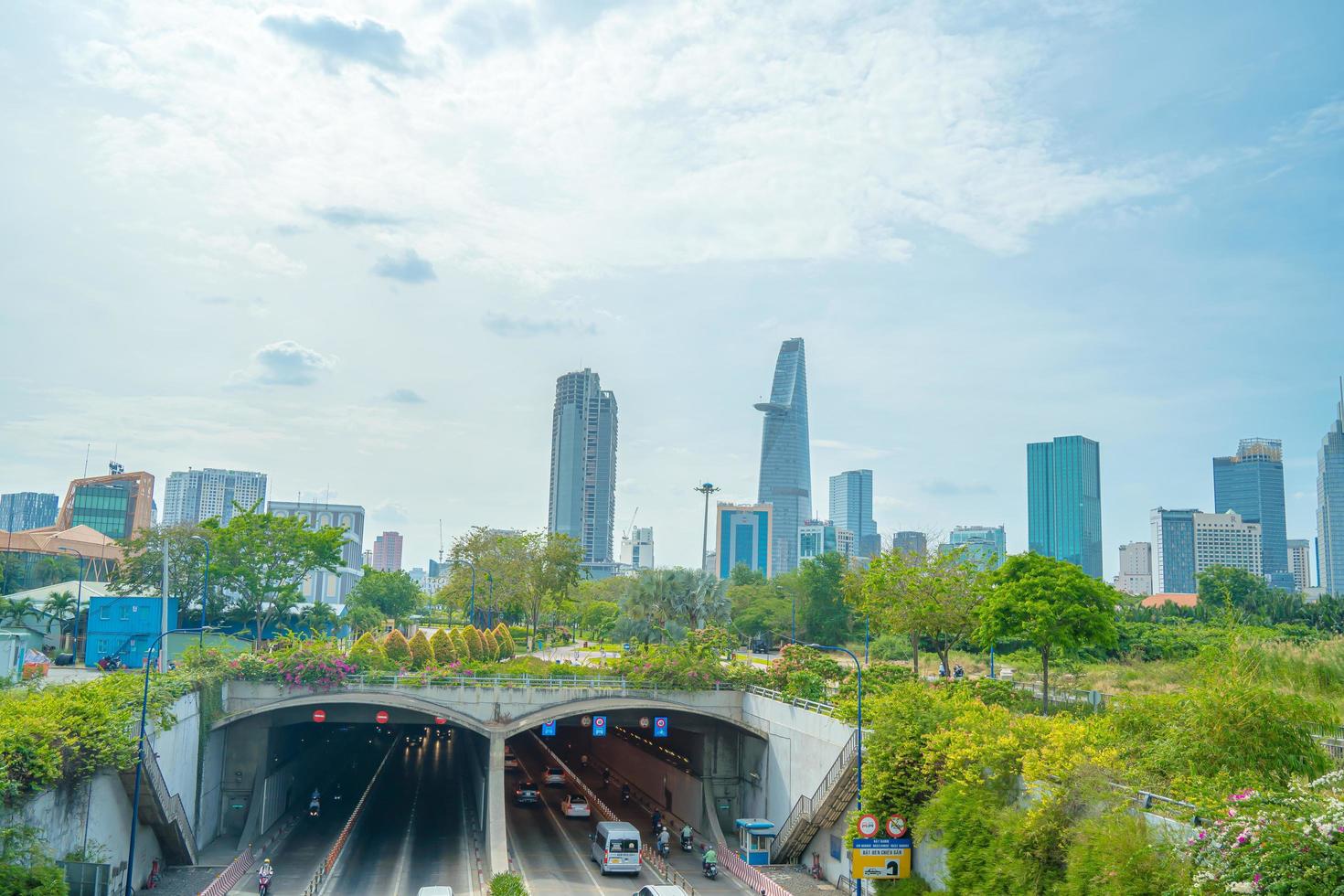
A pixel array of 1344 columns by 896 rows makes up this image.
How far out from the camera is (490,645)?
71.8 meters

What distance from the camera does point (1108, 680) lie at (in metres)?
51.3

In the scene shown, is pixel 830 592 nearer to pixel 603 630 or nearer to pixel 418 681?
pixel 603 630

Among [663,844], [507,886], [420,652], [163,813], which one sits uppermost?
[420,652]

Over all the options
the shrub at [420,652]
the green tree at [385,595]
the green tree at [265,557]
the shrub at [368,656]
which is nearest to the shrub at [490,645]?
the shrub at [420,652]

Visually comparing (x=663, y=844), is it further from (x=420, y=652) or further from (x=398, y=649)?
(x=398, y=649)

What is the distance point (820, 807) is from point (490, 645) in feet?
114

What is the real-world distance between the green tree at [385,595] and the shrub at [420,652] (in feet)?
256

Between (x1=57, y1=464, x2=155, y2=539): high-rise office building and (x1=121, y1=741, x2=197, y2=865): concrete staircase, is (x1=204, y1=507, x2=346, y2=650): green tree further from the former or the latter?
(x1=57, y1=464, x2=155, y2=539): high-rise office building

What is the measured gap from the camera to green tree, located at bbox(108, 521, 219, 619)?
274 feet

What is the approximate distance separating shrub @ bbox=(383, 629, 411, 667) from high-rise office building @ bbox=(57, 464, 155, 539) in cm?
12859

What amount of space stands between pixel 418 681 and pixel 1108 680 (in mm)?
34634

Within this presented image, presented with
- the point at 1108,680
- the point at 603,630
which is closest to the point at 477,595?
the point at 603,630

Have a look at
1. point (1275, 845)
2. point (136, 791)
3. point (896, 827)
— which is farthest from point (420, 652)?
point (1275, 845)

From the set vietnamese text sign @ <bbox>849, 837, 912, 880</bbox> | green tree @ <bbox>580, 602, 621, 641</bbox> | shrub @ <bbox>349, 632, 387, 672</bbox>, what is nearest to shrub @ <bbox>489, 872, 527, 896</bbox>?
vietnamese text sign @ <bbox>849, 837, 912, 880</bbox>
